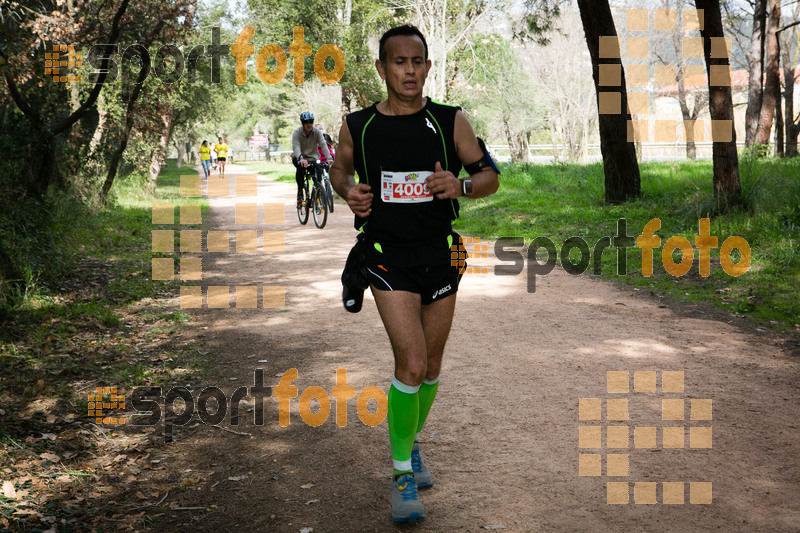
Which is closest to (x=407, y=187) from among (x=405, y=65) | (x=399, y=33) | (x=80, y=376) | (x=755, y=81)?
(x=405, y=65)

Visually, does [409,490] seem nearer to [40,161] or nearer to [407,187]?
[407,187]

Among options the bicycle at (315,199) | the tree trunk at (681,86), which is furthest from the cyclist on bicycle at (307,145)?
the tree trunk at (681,86)

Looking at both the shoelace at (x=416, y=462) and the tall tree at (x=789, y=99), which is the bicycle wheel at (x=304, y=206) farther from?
the tall tree at (x=789, y=99)

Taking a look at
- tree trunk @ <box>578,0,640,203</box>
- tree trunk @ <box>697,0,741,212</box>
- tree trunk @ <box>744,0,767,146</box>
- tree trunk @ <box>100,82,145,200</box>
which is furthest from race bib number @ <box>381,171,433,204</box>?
tree trunk @ <box>744,0,767,146</box>

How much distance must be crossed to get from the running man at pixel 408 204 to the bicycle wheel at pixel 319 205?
11458 millimetres

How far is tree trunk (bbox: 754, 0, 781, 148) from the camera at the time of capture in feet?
75.7

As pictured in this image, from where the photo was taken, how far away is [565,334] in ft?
22.4

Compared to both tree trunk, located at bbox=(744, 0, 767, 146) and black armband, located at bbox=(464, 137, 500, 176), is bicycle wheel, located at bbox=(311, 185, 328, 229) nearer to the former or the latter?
black armband, located at bbox=(464, 137, 500, 176)

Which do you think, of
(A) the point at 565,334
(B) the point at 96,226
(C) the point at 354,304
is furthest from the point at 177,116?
(C) the point at 354,304

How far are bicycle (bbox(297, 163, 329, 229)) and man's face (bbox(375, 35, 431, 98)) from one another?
436 inches

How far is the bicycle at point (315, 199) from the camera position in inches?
580

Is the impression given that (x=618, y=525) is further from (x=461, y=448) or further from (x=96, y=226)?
(x=96, y=226)

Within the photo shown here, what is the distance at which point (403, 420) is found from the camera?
11.6 feet

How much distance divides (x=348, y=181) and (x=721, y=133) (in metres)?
9.34
